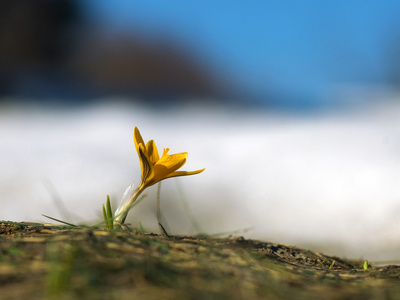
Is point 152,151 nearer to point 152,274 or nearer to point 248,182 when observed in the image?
point 152,274

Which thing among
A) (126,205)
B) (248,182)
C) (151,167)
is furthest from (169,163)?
(248,182)

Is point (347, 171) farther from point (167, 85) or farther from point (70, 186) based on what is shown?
A: point (167, 85)

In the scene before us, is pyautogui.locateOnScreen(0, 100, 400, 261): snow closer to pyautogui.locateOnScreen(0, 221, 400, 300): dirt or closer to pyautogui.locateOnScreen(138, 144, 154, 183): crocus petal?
pyautogui.locateOnScreen(138, 144, 154, 183): crocus petal

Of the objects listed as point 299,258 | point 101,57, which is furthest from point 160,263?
point 101,57

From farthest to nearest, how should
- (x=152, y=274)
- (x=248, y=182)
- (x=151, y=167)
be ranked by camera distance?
(x=248, y=182)
(x=151, y=167)
(x=152, y=274)

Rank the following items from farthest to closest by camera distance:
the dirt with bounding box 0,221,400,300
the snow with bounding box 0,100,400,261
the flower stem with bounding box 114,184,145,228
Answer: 1. the snow with bounding box 0,100,400,261
2. the flower stem with bounding box 114,184,145,228
3. the dirt with bounding box 0,221,400,300

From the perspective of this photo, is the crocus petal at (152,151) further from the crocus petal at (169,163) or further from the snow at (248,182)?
the snow at (248,182)

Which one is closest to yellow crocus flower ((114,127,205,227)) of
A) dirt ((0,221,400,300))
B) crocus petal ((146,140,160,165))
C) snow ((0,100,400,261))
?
crocus petal ((146,140,160,165))

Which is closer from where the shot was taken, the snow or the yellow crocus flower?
the yellow crocus flower

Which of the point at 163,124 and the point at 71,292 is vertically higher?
the point at 163,124
